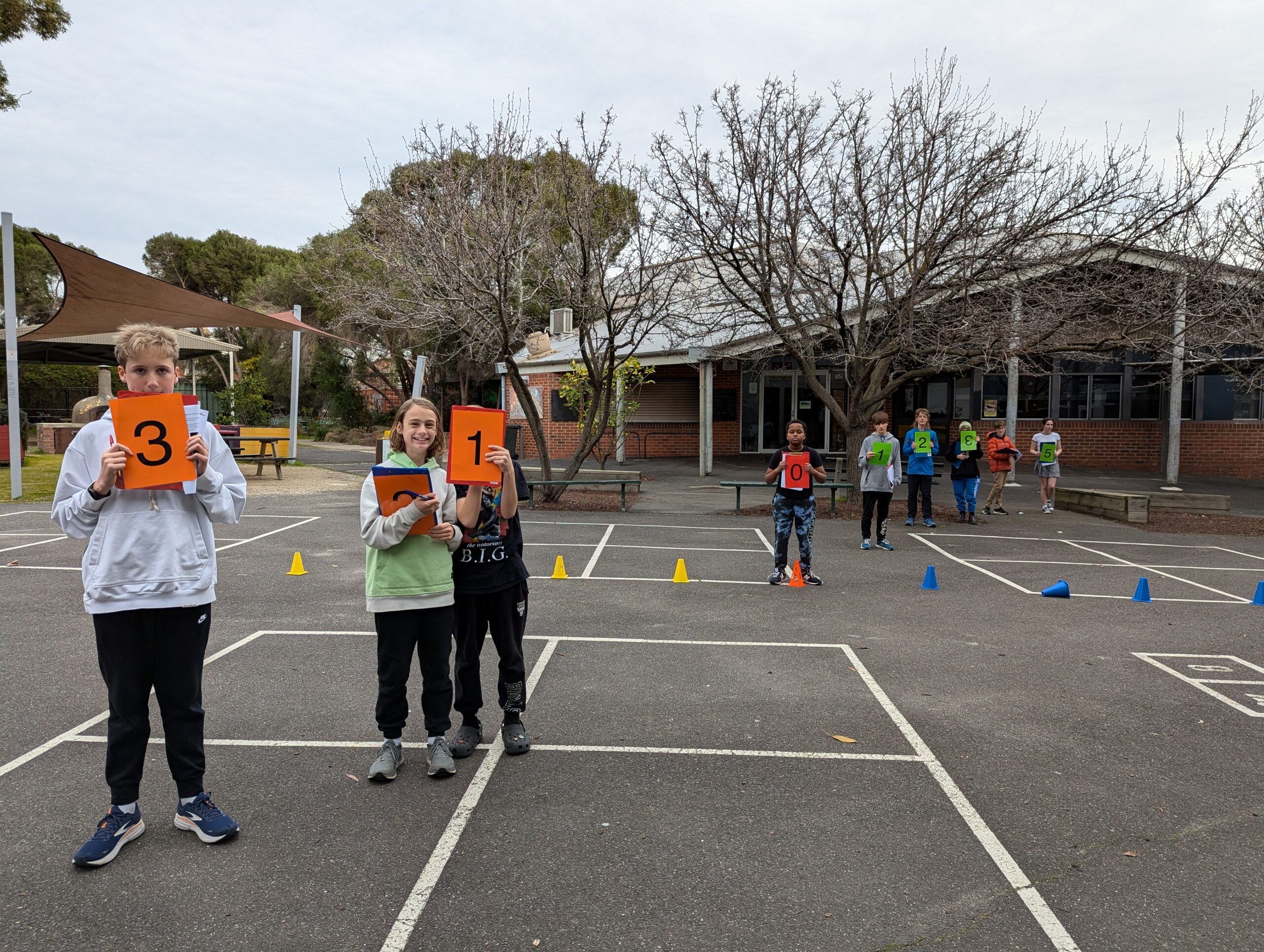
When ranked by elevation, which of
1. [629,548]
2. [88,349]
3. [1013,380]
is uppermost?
[88,349]

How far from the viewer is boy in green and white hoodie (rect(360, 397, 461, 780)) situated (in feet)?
12.7

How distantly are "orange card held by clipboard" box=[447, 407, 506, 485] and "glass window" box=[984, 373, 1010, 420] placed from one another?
938 inches

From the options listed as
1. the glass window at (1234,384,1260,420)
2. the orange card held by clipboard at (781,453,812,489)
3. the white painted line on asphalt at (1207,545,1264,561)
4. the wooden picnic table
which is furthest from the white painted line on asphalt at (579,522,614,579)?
the glass window at (1234,384,1260,420)

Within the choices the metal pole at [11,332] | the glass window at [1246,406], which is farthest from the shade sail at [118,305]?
the glass window at [1246,406]

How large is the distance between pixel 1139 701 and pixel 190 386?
44398 millimetres

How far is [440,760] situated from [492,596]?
817 millimetres

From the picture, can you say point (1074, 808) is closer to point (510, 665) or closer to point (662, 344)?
point (510, 665)

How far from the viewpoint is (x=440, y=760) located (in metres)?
4.12

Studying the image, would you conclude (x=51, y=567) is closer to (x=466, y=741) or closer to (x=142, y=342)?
(x=466, y=741)

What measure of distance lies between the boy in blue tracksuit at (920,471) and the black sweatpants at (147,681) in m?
11.7

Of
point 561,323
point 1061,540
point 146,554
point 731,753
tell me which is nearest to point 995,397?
point 561,323

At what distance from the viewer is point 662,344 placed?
2538 centimetres

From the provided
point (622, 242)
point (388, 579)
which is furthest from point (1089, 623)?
point (622, 242)

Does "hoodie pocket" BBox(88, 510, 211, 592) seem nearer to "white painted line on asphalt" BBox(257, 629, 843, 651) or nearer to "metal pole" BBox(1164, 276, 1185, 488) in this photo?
"white painted line on asphalt" BBox(257, 629, 843, 651)
